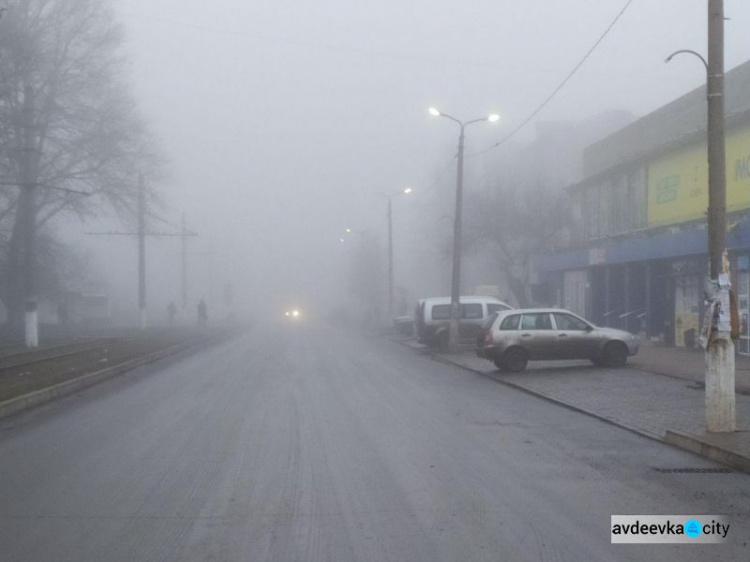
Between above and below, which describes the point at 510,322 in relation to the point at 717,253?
below

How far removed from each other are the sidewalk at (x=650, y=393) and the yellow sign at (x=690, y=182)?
5.11m

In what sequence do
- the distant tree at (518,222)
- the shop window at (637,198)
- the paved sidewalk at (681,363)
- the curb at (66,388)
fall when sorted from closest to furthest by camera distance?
1. the curb at (66,388)
2. the paved sidewalk at (681,363)
3. the shop window at (637,198)
4. the distant tree at (518,222)

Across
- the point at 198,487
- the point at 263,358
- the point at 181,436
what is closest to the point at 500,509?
the point at 198,487

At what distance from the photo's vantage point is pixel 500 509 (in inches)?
311

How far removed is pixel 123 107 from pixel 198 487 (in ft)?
124

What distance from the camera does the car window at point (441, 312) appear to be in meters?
34.0

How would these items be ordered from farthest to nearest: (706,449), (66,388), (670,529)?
(66,388) < (706,449) < (670,529)

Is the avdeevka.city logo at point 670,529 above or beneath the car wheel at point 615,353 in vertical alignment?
beneath

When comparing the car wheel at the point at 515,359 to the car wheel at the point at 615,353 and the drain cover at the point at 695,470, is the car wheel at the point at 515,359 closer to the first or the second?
the car wheel at the point at 615,353

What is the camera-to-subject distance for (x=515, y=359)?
22.8 metres

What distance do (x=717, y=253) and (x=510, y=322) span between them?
1121 cm

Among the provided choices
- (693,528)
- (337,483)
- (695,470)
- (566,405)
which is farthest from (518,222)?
(693,528)

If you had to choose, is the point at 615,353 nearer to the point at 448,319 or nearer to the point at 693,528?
the point at 448,319

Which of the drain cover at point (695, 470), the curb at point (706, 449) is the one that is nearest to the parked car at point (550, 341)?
Answer: the curb at point (706, 449)
